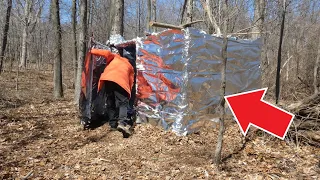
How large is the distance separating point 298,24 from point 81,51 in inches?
613

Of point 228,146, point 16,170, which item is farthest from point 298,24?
point 16,170

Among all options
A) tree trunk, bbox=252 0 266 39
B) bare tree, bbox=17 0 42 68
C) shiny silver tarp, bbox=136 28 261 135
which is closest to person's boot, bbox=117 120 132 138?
shiny silver tarp, bbox=136 28 261 135

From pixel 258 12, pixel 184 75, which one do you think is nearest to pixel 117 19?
pixel 184 75

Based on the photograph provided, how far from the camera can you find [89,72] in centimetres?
637

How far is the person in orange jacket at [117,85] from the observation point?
5.86 m

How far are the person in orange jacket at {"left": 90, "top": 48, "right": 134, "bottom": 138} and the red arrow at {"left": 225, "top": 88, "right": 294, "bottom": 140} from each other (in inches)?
93.0

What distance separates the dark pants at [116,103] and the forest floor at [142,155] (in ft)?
1.06

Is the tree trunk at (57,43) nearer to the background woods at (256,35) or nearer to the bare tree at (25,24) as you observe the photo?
the background woods at (256,35)

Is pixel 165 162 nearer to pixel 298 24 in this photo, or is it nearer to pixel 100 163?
pixel 100 163

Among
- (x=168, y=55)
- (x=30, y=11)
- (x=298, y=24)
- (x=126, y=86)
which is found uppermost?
(x=30, y=11)

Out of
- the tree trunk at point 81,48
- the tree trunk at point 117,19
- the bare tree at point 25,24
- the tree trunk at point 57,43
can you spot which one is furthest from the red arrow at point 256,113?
the bare tree at point 25,24

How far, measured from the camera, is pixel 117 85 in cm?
611

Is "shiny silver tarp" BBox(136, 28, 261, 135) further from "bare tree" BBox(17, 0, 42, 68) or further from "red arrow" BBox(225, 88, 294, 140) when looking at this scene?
"bare tree" BBox(17, 0, 42, 68)

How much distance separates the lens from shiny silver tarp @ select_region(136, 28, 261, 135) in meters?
5.71
